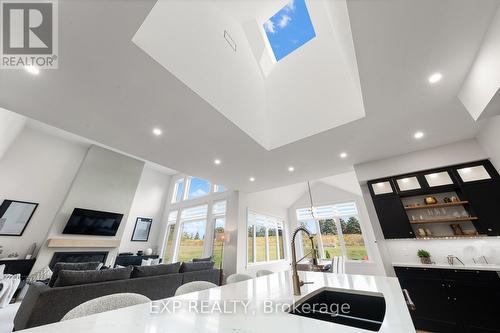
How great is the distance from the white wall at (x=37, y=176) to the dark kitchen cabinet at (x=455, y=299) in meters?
9.47

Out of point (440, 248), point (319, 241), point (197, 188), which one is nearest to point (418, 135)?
point (440, 248)

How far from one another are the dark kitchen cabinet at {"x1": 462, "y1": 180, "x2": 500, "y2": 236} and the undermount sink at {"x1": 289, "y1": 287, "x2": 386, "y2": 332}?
3188 millimetres

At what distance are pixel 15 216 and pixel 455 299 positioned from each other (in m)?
10.1

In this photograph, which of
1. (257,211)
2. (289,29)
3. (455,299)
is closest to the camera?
(455,299)

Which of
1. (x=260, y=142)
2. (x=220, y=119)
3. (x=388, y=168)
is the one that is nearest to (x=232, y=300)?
(x=220, y=119)

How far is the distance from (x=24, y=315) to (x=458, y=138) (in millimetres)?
7039

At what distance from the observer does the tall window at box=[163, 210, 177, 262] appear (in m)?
8.04

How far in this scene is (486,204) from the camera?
9.65ft

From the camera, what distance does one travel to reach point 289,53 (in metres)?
4.09

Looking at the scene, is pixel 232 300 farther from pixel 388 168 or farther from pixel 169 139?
pixel 388 168

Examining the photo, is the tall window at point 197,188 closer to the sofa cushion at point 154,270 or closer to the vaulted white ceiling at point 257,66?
the sofa cushion at point 154,270

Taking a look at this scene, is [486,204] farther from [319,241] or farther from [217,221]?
[217,221]

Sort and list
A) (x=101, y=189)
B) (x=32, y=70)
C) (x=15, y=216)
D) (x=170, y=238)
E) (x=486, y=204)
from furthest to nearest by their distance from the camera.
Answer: (x=170, y=238)
(x=101, y=189)
(x=15, y=216)
(x=486, y=204)
(x=32, y=70)

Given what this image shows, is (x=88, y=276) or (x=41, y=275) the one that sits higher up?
(x=88, y=276)
